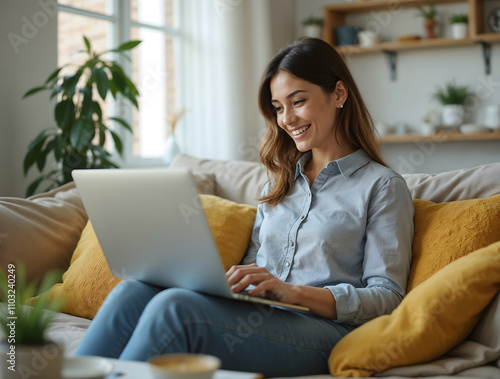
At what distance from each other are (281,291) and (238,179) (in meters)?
0.92

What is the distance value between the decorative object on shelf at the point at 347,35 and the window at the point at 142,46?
44.5 inches

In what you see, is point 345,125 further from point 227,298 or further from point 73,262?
point 73,262

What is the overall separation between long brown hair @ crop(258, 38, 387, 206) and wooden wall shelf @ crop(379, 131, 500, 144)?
237 centimetres

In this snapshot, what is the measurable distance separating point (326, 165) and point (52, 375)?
97 cm

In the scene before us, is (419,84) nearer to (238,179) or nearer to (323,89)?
(238,179)

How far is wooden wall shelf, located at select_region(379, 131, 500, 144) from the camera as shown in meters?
3.90

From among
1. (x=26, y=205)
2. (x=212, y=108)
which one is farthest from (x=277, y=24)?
(x=26, y=205)

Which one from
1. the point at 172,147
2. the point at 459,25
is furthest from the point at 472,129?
the point at 172,147

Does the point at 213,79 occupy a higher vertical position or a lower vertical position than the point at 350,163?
higher

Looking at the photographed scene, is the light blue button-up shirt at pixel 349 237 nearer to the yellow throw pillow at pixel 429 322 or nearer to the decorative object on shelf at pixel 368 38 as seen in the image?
the yellow throw pillow at pixel 429 322

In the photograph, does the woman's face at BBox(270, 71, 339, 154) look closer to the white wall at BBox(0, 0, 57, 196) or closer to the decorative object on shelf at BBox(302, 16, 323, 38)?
the white wall at BBox(0, 0, 57, 196)

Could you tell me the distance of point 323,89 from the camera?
1.66 metres

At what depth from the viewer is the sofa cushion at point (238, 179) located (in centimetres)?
213

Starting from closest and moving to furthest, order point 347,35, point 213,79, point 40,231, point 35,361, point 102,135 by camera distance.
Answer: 1. point 35,361
2. point 40,231
3. point 102,135
4. point 213,79
5. point 347,35
